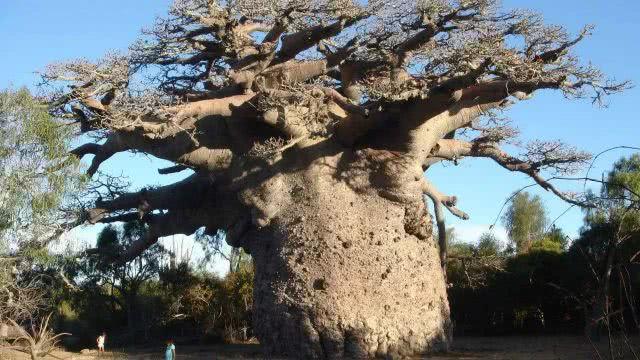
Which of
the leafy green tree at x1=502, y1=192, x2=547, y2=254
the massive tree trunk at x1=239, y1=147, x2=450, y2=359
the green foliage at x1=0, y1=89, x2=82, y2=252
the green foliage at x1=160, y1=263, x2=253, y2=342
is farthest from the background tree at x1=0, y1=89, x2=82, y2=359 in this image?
the leafy green tree at x1=502, y1=192, x2=547, y2=254

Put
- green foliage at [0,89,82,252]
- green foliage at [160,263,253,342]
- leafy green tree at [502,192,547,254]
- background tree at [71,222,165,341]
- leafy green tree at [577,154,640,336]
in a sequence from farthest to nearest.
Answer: leafy green tree at [502,192,547,254], background tree at [71,222,165,341], green foliage at [160,263,253,342], green foliage at [0,89,82,252], leafy green tree at [577,154,640,336]

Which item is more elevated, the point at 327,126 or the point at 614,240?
the point at 327,126

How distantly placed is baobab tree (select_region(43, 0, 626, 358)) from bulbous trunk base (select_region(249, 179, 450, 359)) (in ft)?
0.07

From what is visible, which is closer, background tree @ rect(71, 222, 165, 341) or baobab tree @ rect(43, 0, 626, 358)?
baobab tree @ rect(43, 0, 626, 358)

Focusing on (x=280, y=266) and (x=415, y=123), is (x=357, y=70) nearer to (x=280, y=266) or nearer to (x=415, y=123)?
(x=415, y=123)

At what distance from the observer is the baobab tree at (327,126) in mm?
11531

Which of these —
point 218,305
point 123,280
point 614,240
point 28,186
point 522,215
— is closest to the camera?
point 614,240

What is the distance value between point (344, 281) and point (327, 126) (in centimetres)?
241

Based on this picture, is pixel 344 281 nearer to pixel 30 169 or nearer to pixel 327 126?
pixel 327 126

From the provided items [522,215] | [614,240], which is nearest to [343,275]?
[614,240]

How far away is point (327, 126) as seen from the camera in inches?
480

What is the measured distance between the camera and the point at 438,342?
40.7ft

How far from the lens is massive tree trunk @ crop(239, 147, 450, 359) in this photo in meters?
11.7

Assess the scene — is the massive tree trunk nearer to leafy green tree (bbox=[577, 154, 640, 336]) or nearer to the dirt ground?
the dirt ground
